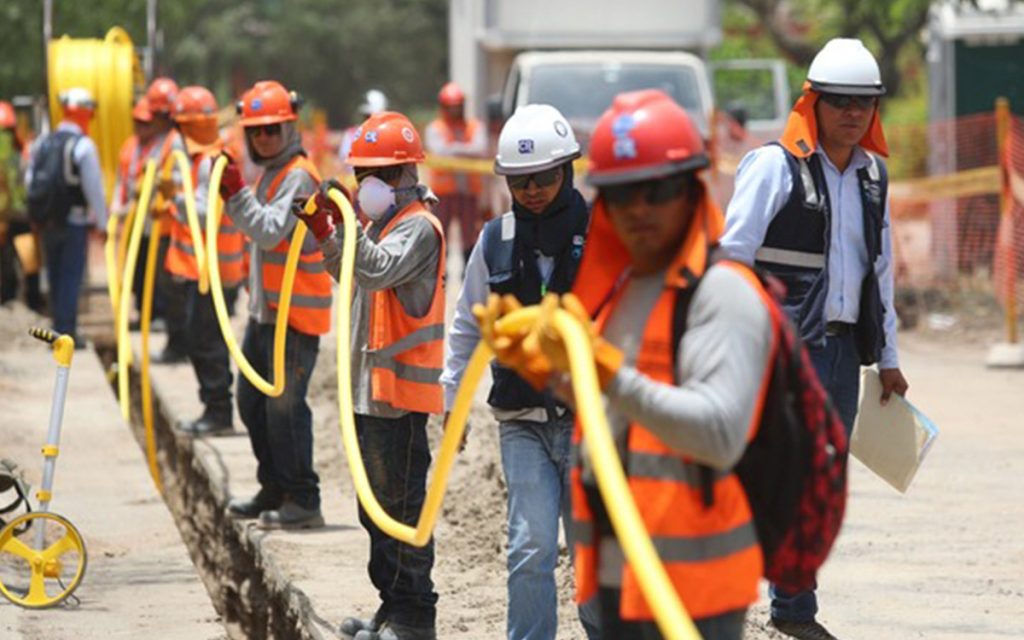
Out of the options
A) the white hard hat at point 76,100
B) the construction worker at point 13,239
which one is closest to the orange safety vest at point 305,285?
the white hard hat at point 76,100

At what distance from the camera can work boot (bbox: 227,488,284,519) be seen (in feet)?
34.6

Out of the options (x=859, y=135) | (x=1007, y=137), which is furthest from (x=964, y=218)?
(x=859, y=135)

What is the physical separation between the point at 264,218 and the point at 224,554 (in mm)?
2344

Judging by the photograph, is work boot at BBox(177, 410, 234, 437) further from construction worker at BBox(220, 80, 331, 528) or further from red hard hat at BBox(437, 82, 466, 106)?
red hard hat at BBox(437, 82, 466, 106)

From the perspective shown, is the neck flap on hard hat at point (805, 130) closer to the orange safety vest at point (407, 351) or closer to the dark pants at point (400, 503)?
the orange safety vest at point (407, 351)

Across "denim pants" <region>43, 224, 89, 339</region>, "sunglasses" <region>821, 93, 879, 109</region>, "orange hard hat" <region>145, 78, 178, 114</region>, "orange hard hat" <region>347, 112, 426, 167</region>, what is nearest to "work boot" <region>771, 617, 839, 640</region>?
"sunglasses" <region>821, 93, 879, 109</region>

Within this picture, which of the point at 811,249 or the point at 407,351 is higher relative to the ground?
the point at 811,249

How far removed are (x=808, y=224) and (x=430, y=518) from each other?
1.93 meters

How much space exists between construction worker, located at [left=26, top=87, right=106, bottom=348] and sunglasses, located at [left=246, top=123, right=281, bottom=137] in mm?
7065

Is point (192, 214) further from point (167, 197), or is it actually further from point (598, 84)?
point (598, 84)

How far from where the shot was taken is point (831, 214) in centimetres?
733

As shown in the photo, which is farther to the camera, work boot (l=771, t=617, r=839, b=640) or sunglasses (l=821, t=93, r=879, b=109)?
work boot (l=771, t=617, r=839, b=640)

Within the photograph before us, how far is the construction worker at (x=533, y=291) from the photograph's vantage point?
6676 millimetres

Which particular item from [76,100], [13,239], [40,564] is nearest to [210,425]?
[76,100]
